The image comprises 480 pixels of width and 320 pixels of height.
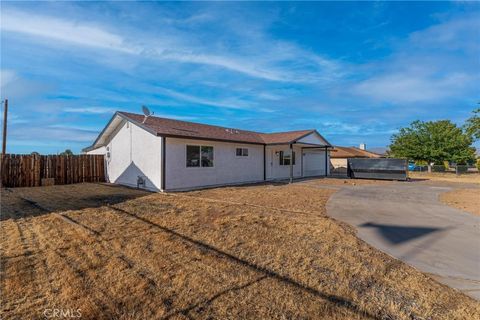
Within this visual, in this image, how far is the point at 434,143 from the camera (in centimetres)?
3303

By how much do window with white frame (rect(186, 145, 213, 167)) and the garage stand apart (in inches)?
430

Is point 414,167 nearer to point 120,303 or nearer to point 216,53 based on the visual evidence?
point 216,53

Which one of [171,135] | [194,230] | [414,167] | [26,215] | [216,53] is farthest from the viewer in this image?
[414,167]

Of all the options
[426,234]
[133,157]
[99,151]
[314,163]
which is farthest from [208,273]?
[314,163]

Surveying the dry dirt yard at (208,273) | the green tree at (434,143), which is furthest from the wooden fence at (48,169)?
the green tree at (434,143)

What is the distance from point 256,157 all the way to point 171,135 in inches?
279

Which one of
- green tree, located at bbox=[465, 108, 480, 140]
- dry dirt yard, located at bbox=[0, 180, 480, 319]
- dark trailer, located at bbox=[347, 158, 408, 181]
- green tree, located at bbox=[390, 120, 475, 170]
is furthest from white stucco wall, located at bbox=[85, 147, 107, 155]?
green tree, located at bbox=[390, 120, 475, 170]

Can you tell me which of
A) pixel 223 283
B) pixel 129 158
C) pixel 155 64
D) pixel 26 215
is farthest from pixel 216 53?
pixel 223 283

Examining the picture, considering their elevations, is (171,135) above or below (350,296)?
above

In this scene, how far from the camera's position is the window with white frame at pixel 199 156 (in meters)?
12.9

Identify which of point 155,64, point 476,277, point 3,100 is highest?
point 155,64

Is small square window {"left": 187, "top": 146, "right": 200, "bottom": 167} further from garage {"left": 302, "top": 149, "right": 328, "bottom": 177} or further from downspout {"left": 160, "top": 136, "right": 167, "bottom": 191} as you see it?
garage {"left": 302, "top": 149, "right": 328, "bottom": 177}

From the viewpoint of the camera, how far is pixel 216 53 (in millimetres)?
16766

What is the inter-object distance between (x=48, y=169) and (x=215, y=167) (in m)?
9.72
